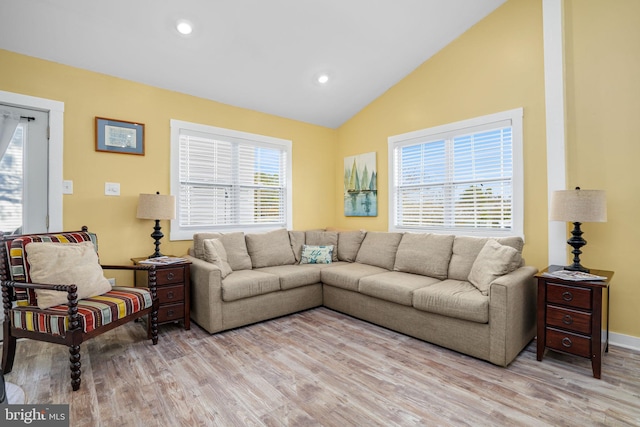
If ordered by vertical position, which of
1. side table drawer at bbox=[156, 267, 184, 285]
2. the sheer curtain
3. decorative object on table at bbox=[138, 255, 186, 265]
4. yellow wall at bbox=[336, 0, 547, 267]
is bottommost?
side table drawer at bbox=[156, 267, 184, 285]

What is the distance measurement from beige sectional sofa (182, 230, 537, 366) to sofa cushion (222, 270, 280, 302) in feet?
0.03

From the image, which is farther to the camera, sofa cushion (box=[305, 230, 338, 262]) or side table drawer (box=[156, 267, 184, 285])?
sofa cushion (box=[305, 230, 338, 262])

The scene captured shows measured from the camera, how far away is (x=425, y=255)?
347cm

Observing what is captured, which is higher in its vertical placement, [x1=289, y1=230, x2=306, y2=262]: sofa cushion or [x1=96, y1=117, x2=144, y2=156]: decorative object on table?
[x1=96, y1=117, x2=144, y2=156]: decorative object on table

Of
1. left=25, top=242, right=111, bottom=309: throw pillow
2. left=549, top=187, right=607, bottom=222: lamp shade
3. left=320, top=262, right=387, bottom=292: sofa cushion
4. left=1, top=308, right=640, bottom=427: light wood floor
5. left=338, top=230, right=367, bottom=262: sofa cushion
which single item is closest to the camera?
left=1, top=308, right=640, bottom=427: light wood floor

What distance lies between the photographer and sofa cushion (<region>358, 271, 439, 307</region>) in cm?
297

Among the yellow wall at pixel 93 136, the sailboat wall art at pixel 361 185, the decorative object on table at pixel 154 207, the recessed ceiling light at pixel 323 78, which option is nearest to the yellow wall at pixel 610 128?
the sailboat wall art at pixel 361 185

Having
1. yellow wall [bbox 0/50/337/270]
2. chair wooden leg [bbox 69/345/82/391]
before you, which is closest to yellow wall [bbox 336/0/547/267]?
yellow wall [bbox 0/50/337/270]

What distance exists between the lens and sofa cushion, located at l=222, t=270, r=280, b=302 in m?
3.11

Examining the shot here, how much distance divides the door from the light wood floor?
1081 mm

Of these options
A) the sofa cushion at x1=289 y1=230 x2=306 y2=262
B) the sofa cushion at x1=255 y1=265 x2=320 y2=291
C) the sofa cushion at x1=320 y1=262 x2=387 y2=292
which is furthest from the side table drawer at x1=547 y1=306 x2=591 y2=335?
the sofa cushion at x1=289 y1=230 x2=306 y2=262

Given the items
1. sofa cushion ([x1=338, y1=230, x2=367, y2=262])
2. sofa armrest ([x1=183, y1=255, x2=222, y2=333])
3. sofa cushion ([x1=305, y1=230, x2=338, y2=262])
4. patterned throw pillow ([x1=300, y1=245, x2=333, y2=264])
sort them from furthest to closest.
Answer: sofa cushion ([x1=305, y1=230, x2=338, y2=262]), sofa cushion ([x1=338, y1=230, x2=367, y2=262]), patterned throw pillow ([x1=300, y1=245, x2=333, y2=264]), sofa armrest ([x1=183, y1=255, x2=222, y2=333])

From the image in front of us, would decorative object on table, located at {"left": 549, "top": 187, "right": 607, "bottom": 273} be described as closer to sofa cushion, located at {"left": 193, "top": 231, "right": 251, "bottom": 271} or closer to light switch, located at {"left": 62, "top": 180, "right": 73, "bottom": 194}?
sofa cushion, located at {"left": 193, "top": 231, "right": 251, "bottom": 271}

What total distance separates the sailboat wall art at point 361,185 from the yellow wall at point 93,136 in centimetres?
175
